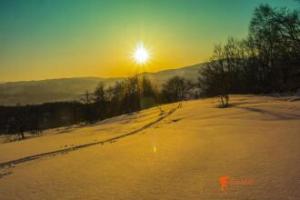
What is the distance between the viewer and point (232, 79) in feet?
191

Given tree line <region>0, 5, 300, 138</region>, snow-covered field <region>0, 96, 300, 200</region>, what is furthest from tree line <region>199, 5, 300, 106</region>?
snow-covered field <region>0, 96, 300, 200</region>

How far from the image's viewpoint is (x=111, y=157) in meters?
9.56

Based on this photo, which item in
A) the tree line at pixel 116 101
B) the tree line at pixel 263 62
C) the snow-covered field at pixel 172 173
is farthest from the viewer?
the tree line at pixel 116 101

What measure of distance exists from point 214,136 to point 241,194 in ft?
22.5

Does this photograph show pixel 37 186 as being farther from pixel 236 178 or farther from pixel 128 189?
pixel 236 178

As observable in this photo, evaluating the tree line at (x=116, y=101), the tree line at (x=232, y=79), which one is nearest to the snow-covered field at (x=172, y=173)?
the tree line at (x=232, y=79)

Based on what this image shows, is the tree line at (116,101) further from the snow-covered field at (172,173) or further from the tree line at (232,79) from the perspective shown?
the snow-covered field at (172,173)

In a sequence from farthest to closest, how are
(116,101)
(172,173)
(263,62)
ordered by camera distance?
(116,101) < (263,62) < (172,173)

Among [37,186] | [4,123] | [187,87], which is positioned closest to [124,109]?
[187,87]

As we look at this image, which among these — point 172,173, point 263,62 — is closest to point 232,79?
point 263,62

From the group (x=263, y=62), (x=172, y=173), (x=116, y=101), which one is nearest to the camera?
(x=172, y=173)

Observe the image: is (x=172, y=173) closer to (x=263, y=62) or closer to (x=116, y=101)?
(x=263, y=62)

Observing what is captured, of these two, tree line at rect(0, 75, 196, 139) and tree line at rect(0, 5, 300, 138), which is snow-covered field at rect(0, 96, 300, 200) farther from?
tree line at rect(0, 75, 196, 139)

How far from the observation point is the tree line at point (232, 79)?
4253 cm
